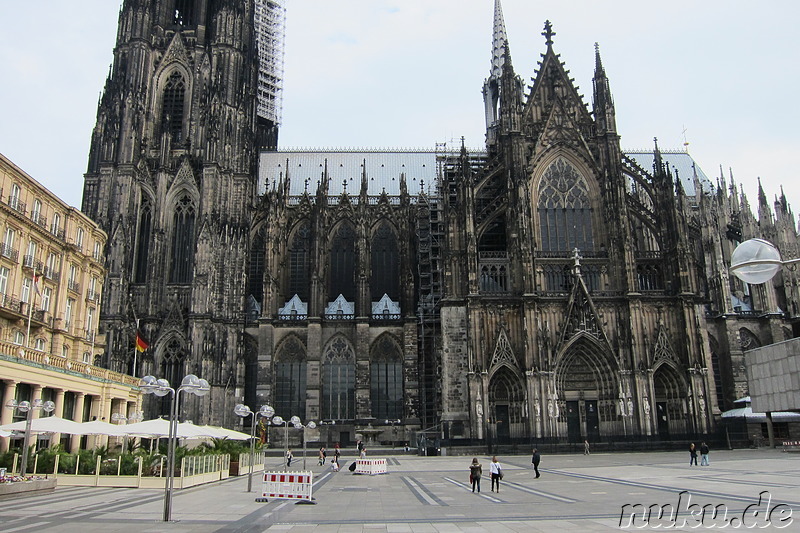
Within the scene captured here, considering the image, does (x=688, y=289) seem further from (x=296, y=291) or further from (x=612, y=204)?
(x=296, y=291)

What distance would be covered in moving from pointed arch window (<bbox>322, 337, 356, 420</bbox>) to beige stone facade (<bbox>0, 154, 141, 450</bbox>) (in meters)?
15.5

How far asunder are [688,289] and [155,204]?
43.3m

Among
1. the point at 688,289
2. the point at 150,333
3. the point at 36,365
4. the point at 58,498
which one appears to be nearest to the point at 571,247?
the point at 688,289

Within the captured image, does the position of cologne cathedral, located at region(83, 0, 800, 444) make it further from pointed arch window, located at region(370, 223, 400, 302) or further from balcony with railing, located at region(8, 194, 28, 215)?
balcony with railing, located at region(8, 194, 28, 215)

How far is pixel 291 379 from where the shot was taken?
55.8 meters

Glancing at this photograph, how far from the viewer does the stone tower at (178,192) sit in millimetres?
52219

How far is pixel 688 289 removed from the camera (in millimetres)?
49094

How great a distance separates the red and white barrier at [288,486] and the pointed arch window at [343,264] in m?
40.5

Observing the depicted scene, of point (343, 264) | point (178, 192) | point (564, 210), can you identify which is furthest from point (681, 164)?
point (178, 192)

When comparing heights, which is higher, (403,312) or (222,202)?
(222,202)

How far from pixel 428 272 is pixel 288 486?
130ft

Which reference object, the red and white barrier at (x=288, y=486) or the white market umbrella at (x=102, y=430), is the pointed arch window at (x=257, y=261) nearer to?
the white market umbrella at (x=102, y=430)

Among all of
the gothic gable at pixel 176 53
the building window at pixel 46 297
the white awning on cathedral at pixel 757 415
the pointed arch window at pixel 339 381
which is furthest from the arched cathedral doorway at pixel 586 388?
the gothic gable at pixel 176 53

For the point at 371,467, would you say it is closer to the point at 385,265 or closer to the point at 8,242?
the point at 8,242
